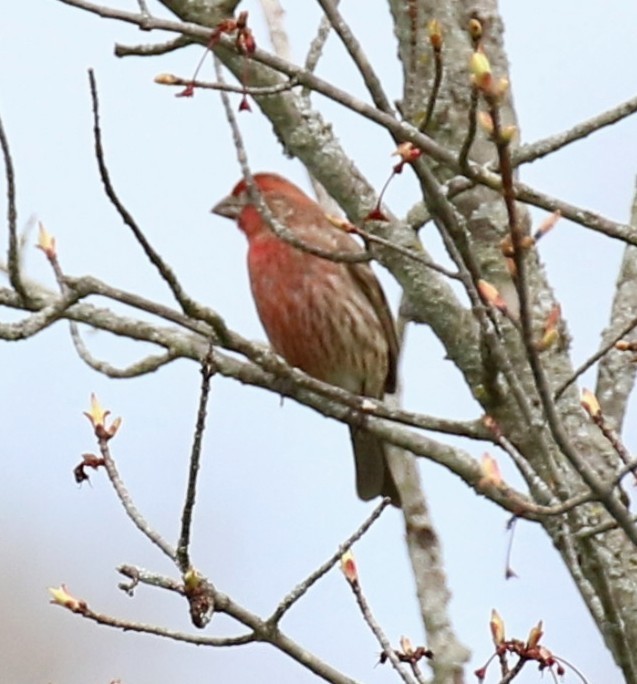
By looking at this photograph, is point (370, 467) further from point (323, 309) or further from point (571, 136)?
point (571, 136)

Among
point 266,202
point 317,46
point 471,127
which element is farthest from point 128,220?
point 266,202

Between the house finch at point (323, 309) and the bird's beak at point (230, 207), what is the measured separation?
89 mm

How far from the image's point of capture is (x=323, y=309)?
22.3ft

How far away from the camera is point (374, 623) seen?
381 cm

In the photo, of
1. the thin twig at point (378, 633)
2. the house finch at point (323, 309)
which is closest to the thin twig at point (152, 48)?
the thin twig at point (378, 633)

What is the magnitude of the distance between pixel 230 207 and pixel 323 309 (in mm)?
747

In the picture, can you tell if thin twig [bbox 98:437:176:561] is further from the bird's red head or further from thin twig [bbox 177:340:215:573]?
the bird's red head

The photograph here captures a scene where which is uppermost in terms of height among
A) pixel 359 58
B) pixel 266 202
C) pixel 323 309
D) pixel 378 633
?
pixel 266 202

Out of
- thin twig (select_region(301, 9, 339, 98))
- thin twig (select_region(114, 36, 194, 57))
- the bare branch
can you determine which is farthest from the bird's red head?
thin twig (select_region(114, 36, 194, 57))

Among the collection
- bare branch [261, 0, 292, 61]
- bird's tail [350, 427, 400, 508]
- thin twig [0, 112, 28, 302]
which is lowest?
thin twig [0, 112, 28, 302]

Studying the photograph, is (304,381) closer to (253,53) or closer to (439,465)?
(439,465)

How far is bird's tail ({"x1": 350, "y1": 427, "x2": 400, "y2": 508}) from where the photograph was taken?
7.10m

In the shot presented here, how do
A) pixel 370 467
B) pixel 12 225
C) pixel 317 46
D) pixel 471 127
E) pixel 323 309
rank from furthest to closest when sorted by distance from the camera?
1. pixel 370 467
2. pixel 323 309
3. pixel 317 46
4. pixel 12 225
5. pixel 471 127

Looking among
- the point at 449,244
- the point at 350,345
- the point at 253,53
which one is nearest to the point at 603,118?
the point at 449,244
